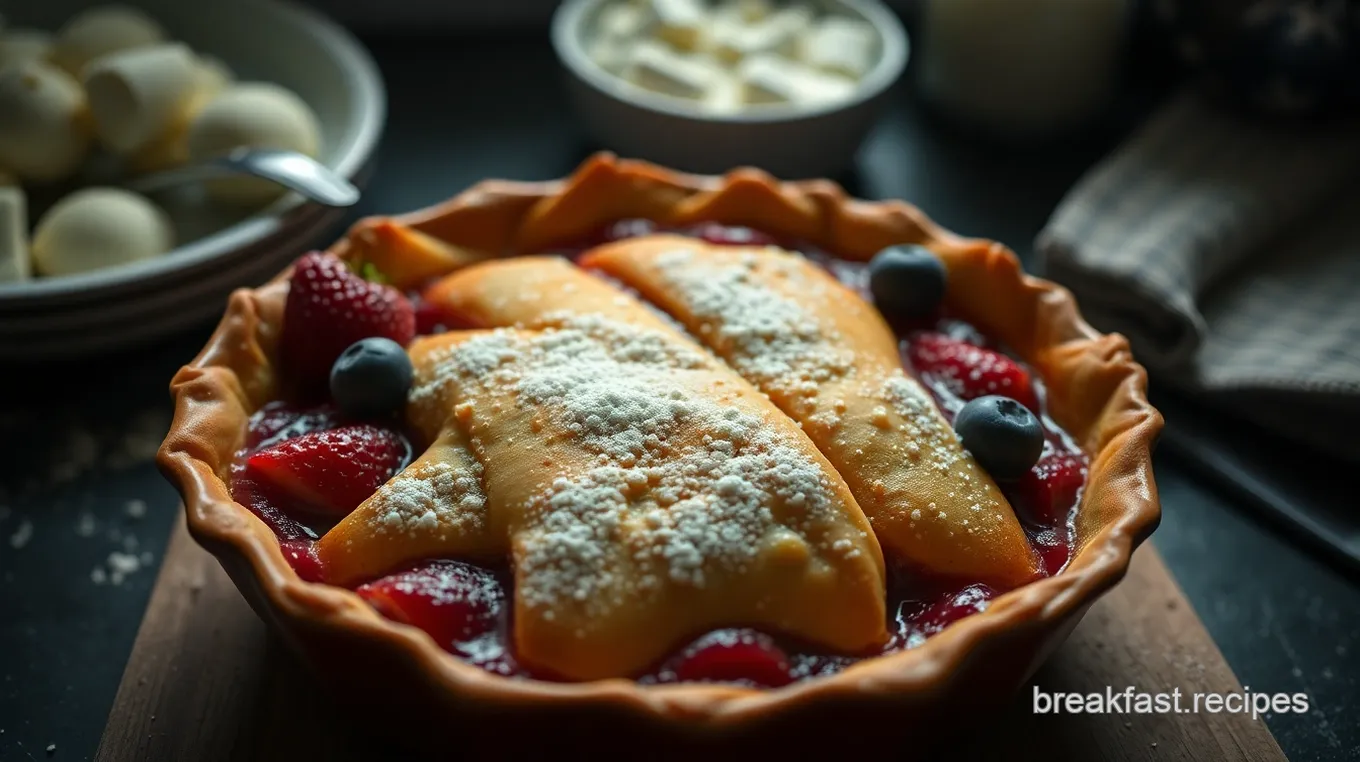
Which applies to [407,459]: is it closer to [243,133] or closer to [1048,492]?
[1048,492]

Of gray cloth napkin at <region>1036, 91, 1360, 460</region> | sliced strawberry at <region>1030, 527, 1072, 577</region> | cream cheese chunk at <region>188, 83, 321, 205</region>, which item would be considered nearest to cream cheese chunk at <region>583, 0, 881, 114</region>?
gray cloth napkin at <region>1036, 91, 1360, 460</region>

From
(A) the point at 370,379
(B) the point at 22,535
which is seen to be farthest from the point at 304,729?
(B) the point at 22,535

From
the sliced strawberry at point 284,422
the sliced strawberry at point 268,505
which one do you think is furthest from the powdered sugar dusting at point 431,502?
the sliced strawberry at point 284,422

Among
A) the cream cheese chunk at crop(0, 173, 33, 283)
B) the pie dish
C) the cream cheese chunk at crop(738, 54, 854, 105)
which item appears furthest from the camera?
the cream cheese chunk at crop(738, 54, 854, 105)

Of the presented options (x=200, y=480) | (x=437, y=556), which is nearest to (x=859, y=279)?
(x=437, y=556)

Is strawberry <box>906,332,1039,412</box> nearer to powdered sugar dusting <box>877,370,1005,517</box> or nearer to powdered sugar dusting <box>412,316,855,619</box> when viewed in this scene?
powdered sugar dusting <box>877,370,1005,517</box>

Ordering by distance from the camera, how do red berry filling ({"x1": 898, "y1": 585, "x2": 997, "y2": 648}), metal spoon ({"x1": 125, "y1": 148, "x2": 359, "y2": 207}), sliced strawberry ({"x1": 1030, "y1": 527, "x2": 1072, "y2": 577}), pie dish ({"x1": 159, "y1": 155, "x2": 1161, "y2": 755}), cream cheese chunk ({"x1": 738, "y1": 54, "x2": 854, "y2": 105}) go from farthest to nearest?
cream cheese chunk ({"x1": 738, "y1": 54, "x2": 854, "y2": 105})
metal spoon ({"x1": 125, "y1": 148, "x2": 359, "y2": 207})
sliced strawberry ({"x1": 1030, "y1": 527, "x2": 1072, "y2": 577})
red berry filling ({"x1": 898, "y1": 585, "x2": 997, "y2": 648})
pie dish ({"x1": 159, "y1": 155, "x2": 1161, "y2": 755})
